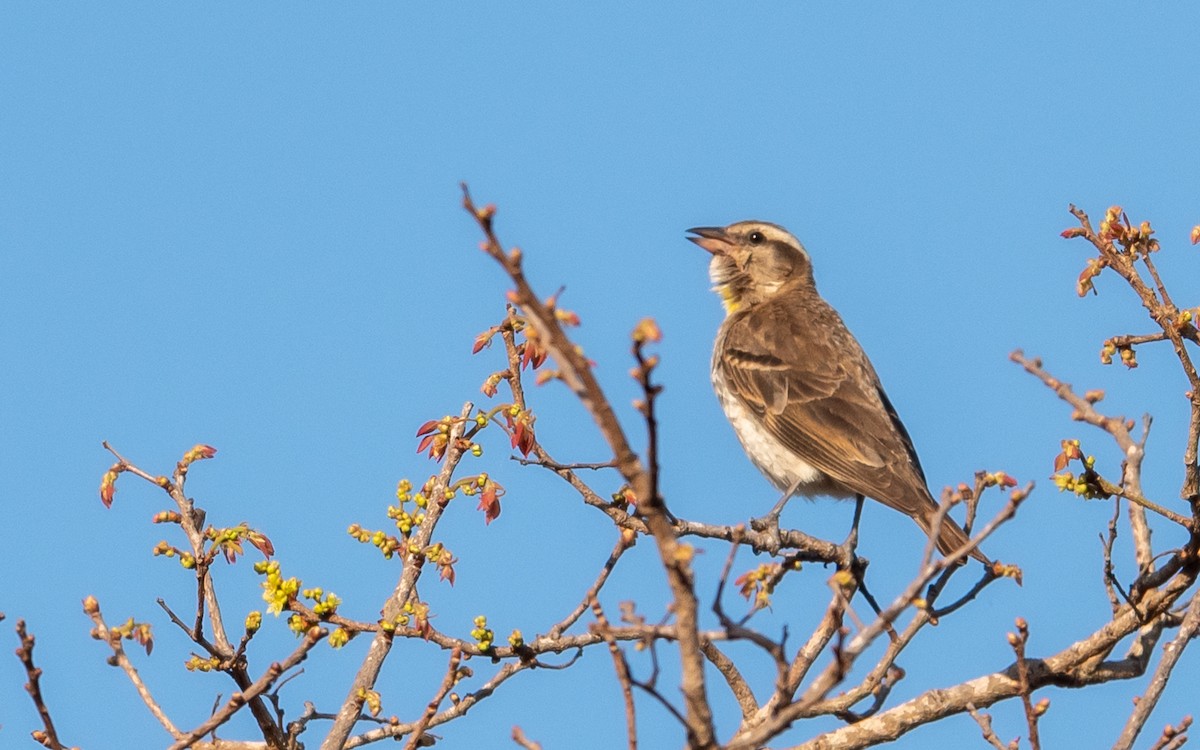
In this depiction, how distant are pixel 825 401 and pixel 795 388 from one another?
8.3 inches

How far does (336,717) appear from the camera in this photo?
551cm

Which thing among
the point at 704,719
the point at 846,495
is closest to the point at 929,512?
the point at 846,495

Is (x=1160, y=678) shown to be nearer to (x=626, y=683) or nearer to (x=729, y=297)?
(x=626, y=683)

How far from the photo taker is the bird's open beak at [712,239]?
1043 centimetres

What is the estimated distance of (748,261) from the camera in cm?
1045

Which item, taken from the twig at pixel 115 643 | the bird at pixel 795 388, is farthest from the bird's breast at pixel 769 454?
the twig at pixel 115 643

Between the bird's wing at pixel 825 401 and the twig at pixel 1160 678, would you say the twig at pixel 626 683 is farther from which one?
the bird's wing at pixel 825 401

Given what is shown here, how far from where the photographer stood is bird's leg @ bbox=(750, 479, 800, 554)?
6809 millimetres

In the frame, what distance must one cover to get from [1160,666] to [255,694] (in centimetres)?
293

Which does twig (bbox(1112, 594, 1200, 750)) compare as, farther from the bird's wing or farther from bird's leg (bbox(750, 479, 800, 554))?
the bird's wing

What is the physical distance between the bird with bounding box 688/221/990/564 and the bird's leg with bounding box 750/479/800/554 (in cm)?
1

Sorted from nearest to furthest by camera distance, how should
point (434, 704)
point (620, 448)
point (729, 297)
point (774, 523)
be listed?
point (620, 448) → point (434, 704) → point (774, 523) → point (729, 297)

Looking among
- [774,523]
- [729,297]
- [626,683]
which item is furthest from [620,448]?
[729,297]

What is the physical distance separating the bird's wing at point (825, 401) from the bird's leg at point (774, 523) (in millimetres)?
241
